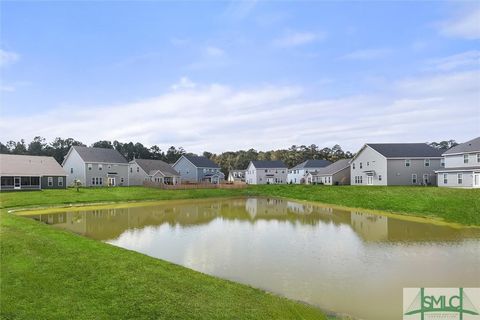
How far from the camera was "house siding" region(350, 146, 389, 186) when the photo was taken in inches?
2156

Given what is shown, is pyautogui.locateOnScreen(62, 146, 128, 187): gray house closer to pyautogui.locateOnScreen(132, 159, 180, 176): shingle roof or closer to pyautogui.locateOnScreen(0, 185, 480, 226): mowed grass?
pyautogui.locateOnScreen(132, 159, 180, 176): shingle roof

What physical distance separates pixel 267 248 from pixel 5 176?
46778mm

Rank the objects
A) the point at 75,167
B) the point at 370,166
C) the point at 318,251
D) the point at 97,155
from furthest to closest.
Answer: the point at 97,155 < the point at 75,167 < the point at 370,166 < the point at 318,251

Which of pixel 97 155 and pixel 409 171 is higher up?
pixel 97 155

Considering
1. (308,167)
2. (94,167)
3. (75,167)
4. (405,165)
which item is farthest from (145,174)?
(405,165)

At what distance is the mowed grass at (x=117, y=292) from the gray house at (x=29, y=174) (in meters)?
42.8

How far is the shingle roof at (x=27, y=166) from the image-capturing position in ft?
165

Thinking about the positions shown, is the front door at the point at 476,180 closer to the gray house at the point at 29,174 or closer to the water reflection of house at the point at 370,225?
the water reflection of house at the point at 370,225

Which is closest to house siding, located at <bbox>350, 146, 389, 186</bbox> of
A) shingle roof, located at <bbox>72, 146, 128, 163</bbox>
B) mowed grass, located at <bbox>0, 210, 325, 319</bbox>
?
shingle roof, located at <bbox>72, 146, 128, 163</bbox>

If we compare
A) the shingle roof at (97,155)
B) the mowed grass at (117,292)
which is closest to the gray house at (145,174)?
the shingle roof at (97,155)

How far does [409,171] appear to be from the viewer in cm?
5447

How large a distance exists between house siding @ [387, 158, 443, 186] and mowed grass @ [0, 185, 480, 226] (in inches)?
305

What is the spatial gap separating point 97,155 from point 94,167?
3.04 meters

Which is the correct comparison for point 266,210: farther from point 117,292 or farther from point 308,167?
point 308,167
